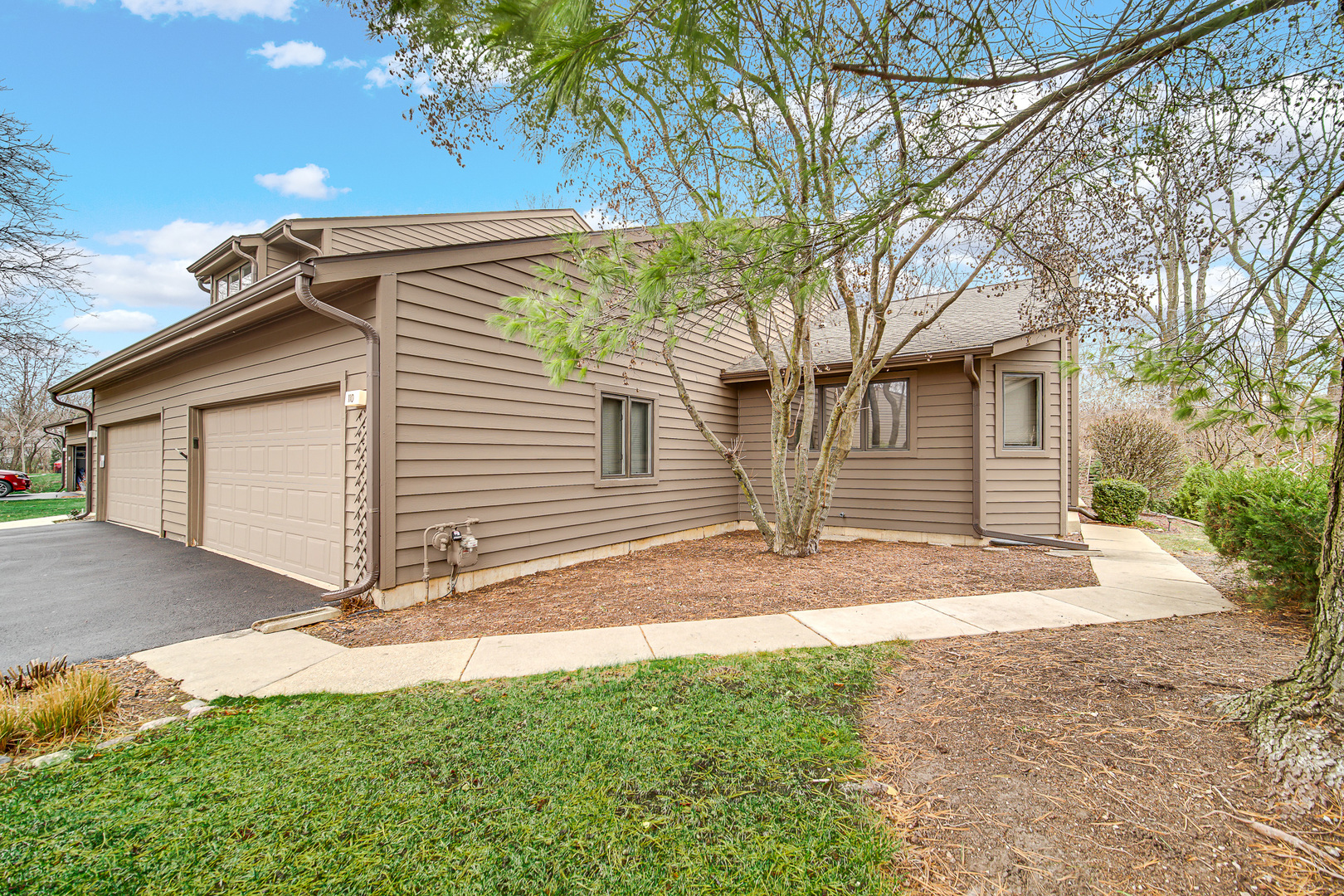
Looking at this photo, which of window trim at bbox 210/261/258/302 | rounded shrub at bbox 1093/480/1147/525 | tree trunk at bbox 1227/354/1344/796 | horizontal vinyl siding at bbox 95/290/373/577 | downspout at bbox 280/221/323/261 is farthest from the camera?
rounded shrub at bbox 1093/480/1147/525

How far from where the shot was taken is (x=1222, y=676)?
→ 2.87 metres

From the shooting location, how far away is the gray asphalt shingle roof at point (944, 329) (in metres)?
7.75

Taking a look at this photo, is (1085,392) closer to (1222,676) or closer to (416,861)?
(1222,676)

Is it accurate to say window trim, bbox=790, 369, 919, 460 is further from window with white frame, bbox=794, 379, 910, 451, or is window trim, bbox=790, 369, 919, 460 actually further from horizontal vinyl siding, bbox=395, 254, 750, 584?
horizontal vinyl siding, bbox=395, 254, 750, 584

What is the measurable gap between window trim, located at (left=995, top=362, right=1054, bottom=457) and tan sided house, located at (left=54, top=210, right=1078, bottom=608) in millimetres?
35

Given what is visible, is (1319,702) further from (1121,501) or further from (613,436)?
(1121,501)

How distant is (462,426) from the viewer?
545 centimetres

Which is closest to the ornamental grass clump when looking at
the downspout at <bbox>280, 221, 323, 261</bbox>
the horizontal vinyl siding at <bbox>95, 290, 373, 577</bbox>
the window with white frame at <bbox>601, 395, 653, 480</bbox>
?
the horizontal vinyl siding at <bbox>95, 290, 373, 577</bbox>

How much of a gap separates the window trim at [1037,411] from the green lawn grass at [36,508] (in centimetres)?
1967

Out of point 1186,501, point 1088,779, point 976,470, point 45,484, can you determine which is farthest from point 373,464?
point 45,484

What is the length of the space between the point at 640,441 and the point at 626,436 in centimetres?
42

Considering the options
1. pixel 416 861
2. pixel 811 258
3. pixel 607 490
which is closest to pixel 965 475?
pixel 607 490

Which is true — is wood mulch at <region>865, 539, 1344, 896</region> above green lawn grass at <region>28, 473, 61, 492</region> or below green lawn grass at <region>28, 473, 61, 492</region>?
above

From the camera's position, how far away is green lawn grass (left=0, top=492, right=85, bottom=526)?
1293 centimetres
